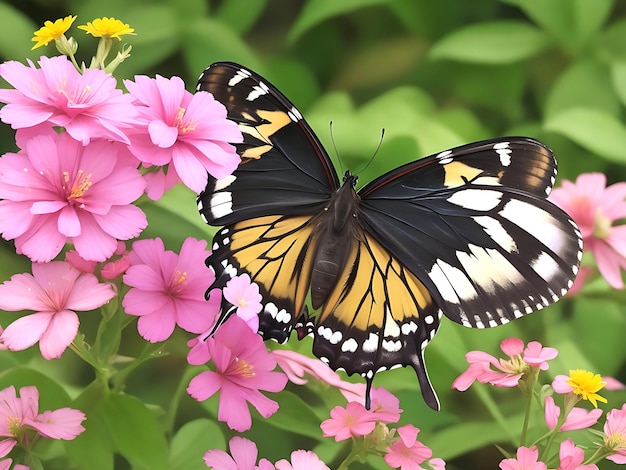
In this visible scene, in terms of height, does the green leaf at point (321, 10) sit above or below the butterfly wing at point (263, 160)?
above

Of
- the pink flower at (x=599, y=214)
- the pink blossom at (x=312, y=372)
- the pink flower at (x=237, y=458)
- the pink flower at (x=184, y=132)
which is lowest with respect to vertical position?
the pink flower at (x=237, y=458)

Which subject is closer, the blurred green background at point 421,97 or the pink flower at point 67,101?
the pink flower at point 67,101

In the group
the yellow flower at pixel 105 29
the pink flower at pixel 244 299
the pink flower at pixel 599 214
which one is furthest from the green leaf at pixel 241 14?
the pink flower at pixel 244 299

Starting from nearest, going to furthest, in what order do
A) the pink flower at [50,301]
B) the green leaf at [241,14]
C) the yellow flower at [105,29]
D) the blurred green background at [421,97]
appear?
the pink flower at [50,301], the yellow flower at [105,29], the blurred green background at [421,97], the green leaf at [241,14]

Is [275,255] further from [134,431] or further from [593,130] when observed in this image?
[593,130]

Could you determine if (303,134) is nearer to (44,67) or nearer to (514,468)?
(44,67)

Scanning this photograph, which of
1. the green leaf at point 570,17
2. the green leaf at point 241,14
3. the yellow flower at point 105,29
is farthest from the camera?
the green leaf at point 241,14

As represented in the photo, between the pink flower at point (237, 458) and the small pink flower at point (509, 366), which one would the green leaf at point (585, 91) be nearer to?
the small pink flower at point (509, 366)
